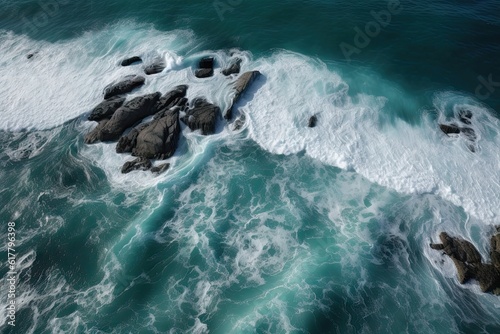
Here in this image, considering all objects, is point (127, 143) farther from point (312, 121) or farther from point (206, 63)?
point (312, 121)

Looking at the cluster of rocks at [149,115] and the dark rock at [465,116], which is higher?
the cluster of rocks at [149,115]

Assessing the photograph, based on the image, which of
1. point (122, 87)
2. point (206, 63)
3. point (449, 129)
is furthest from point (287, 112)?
point (122, 87)

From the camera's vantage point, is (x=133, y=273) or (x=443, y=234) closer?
(x=133, y=273)

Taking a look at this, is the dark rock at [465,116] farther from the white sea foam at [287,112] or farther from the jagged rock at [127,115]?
the jagged rock at [127,115]

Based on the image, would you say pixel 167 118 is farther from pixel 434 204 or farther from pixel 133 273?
pixel 434 204

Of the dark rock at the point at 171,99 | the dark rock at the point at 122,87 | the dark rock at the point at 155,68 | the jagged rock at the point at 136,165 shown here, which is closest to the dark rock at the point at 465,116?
the dark rock at the point at 171,99

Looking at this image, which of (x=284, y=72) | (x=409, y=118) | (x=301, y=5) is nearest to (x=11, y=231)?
(x=284, y=72)
